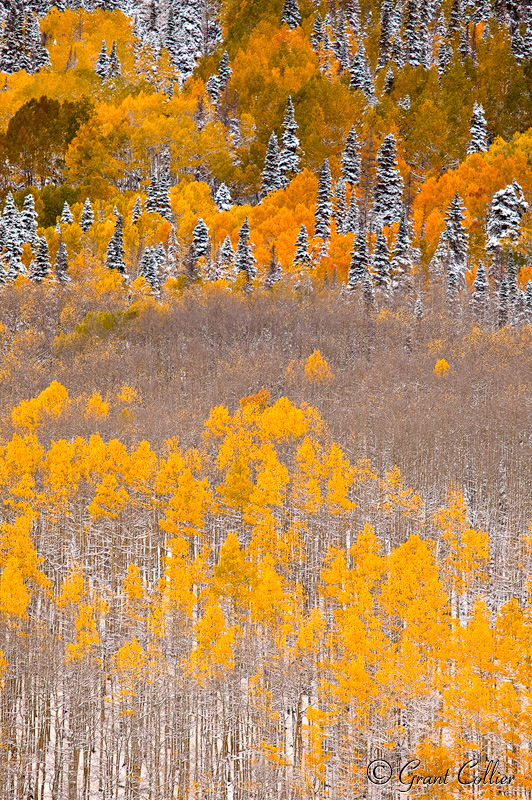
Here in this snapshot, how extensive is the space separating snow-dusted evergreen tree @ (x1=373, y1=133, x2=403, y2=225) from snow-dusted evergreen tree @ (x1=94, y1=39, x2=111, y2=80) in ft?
140

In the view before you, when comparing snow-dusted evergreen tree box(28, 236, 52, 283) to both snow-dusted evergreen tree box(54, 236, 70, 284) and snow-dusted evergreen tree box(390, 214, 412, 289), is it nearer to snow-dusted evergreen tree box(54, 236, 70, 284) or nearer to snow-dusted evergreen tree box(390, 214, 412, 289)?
snow-dusted evergreen tree box(54, 236, 70, 284)

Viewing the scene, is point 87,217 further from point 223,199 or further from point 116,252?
point 223,199

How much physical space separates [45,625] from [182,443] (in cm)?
1821

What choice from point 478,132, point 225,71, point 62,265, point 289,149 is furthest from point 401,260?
point 225,71

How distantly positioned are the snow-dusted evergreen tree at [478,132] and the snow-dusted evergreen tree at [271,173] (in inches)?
776

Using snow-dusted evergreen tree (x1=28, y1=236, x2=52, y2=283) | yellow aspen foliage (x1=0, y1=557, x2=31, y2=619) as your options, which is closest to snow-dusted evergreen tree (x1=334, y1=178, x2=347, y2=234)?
snow-dusted evergreen tree (x1=28, y1=236, x2=52, y2=283)

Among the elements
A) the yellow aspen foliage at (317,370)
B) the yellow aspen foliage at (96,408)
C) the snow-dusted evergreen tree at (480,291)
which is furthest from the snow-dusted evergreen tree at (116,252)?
the snow-dusted evergreen tree at (480,291)

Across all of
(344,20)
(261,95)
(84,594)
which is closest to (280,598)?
(84,594)

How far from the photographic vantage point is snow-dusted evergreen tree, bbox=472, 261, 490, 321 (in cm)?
7027

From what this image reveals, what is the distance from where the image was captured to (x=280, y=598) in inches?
1006

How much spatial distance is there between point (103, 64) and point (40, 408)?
7699 centimetres

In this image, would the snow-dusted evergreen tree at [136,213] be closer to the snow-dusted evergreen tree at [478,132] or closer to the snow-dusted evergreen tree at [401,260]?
the snow-dusted evergreen tree at [401,260]

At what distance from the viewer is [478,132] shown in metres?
92.1

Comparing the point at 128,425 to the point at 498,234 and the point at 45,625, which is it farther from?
the point at 498,234
